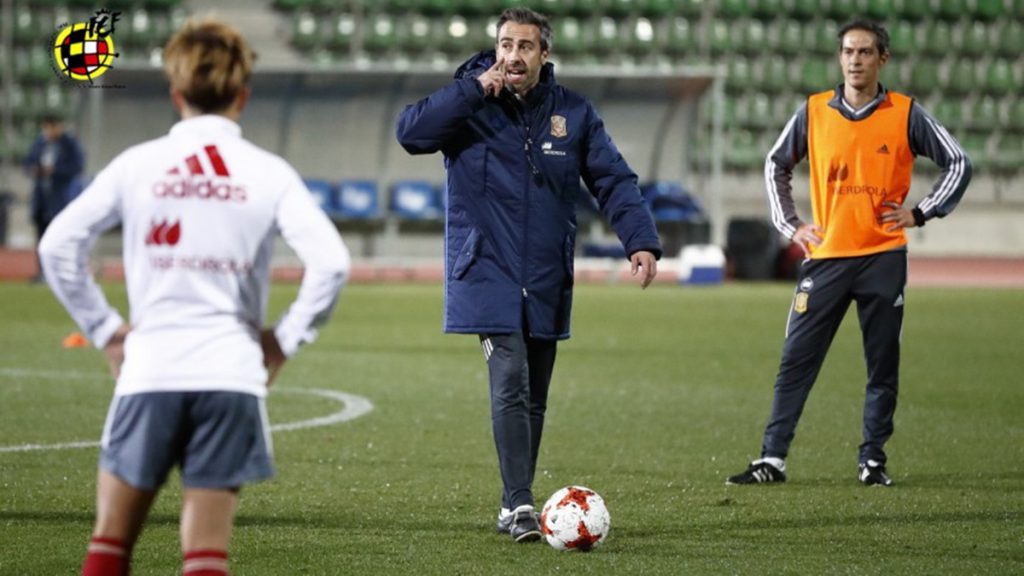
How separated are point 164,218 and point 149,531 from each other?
8.38 feet

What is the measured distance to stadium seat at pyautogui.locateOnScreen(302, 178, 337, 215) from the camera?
1176 inches

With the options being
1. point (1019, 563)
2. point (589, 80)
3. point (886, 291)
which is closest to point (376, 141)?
point (589, 80)

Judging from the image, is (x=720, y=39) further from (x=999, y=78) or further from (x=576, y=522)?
(x=576, y=522)

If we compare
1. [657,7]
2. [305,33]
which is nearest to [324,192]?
[305,33]

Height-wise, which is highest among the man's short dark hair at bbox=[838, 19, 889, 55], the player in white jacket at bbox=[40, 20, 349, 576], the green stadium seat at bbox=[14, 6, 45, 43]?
the man's short dark hair at bbox=[838, 19, 889, 55]

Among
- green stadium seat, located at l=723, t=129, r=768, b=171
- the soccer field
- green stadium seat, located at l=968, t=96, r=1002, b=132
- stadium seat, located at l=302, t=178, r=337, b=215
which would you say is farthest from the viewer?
green stadium seat, located at l=968, t=96, r=1002, b=132

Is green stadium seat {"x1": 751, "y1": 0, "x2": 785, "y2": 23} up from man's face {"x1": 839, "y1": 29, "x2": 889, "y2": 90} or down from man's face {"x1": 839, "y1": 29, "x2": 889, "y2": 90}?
down

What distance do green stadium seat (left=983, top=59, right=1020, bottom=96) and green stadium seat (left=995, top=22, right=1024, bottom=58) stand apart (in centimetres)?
28

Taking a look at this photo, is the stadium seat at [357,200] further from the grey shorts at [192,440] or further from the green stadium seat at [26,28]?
the grey shorts at [192,440]

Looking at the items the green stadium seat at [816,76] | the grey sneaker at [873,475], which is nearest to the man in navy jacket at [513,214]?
the grey sneaker at [873,475]

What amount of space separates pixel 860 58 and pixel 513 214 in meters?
2.21

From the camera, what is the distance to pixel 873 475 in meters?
7.78

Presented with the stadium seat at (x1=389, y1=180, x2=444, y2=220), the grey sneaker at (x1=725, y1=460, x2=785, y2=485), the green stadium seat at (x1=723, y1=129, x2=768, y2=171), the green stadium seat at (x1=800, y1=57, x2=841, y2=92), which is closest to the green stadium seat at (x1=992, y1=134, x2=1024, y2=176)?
the green stadium seat at (x1=800, y1=57, x2=841, y2=92)

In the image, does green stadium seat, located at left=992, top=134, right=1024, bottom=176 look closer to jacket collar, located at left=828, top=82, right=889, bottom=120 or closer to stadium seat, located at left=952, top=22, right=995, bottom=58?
stadium seat, located at left=952, top=22, right=995, bottom=58
